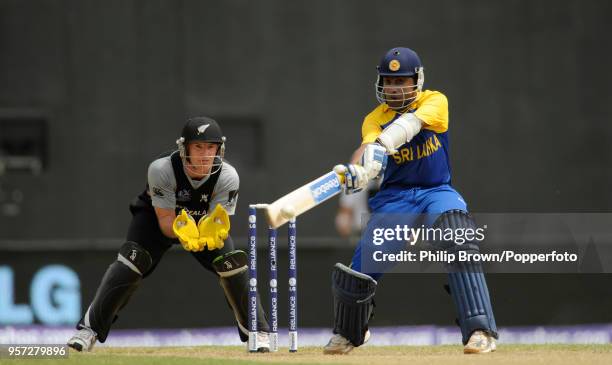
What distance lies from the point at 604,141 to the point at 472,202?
3.54 feet

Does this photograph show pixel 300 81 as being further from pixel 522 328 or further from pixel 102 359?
pixel 102 359

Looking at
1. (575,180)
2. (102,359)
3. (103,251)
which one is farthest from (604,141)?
(102,359)

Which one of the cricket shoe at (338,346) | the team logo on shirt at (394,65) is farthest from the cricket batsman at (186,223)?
the team logo on shirt at (394,65)

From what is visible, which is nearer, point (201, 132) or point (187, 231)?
point (187, 231)

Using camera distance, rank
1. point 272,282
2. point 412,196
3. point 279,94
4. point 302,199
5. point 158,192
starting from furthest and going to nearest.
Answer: point 279,94 < point 158,192 < point 272,282 < point 412,196 < point 302,199

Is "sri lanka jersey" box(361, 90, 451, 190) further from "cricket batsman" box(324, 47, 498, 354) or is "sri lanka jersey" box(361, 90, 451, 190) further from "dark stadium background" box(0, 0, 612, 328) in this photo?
"dark stadium background" box(0, 0, 612, 328)

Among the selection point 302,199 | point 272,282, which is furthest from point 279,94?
point 302,199

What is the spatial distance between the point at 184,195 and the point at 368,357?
1292mm

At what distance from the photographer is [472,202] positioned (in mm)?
11234

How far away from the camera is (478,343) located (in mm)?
7219

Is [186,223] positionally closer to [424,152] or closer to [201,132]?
[201,132]

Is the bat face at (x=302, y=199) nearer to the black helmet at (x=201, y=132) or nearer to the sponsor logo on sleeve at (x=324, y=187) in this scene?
the sponsor logo on sleeve at (x=324, y=187)

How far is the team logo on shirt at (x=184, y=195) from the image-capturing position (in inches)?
309

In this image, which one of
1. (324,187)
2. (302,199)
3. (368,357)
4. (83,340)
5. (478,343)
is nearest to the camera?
(302,199)
